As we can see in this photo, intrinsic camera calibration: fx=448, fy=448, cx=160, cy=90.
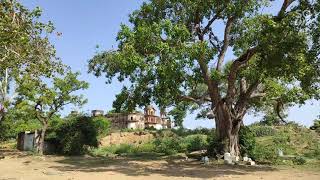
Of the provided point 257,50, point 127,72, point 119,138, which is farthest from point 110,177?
point 119,138

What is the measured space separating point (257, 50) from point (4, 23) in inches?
460

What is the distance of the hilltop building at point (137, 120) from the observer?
216ft

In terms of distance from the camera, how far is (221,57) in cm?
2342

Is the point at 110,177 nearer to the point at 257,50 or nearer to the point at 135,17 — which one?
the point at 257,50

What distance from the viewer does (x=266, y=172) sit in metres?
17.9

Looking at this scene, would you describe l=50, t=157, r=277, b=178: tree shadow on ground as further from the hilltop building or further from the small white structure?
the hilltop building

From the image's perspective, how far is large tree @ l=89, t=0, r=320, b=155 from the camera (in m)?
17.3

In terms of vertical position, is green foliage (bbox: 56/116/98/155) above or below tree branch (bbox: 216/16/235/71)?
below

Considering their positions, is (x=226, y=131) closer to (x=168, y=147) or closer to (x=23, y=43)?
(x=168, y=147)

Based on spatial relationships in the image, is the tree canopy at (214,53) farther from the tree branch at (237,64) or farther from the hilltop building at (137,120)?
the hilltop building at (137,120)

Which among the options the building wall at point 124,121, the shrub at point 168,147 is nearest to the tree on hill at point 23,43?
the shrub at point 168,147

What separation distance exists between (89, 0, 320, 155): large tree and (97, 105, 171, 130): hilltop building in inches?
1450

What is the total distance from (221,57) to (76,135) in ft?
40.0

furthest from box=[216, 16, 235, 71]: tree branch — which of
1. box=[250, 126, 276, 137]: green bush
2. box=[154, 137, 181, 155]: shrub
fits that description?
box=[250, 126, 276, 137]: green bush
